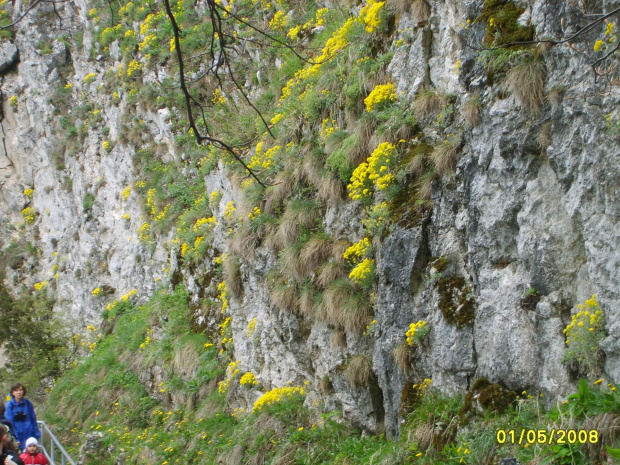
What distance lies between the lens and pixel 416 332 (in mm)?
4789

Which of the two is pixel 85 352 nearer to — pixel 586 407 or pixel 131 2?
pixel 131 2

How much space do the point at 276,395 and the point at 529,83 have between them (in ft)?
16.1

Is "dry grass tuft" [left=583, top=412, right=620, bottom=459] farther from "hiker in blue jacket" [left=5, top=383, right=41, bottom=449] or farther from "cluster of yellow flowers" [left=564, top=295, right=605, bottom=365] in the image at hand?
"hiker in blue jacket" [left=5, top=383, right=41, bottom=449]

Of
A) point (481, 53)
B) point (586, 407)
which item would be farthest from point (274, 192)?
point (586, 407)

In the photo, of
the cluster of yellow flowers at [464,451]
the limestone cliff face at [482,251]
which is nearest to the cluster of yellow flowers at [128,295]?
the limestone cliff face at [482,251]

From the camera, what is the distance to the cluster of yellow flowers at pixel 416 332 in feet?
15.6

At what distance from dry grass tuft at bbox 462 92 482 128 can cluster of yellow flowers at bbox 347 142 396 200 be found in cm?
113

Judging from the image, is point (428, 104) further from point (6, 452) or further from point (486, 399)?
point (6, 452)

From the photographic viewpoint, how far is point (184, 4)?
14297 mm

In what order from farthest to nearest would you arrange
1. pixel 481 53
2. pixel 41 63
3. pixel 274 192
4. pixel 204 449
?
pixel 41 63
pixel 274 192
pixel 204 449
pixel 481 53

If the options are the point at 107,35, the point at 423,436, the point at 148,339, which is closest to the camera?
the point at 423,436

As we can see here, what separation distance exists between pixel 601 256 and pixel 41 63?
21.2 meters

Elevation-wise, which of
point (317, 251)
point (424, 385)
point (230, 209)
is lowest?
point (424, 385)

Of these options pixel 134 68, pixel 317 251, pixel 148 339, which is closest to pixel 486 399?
pixel 317 251
